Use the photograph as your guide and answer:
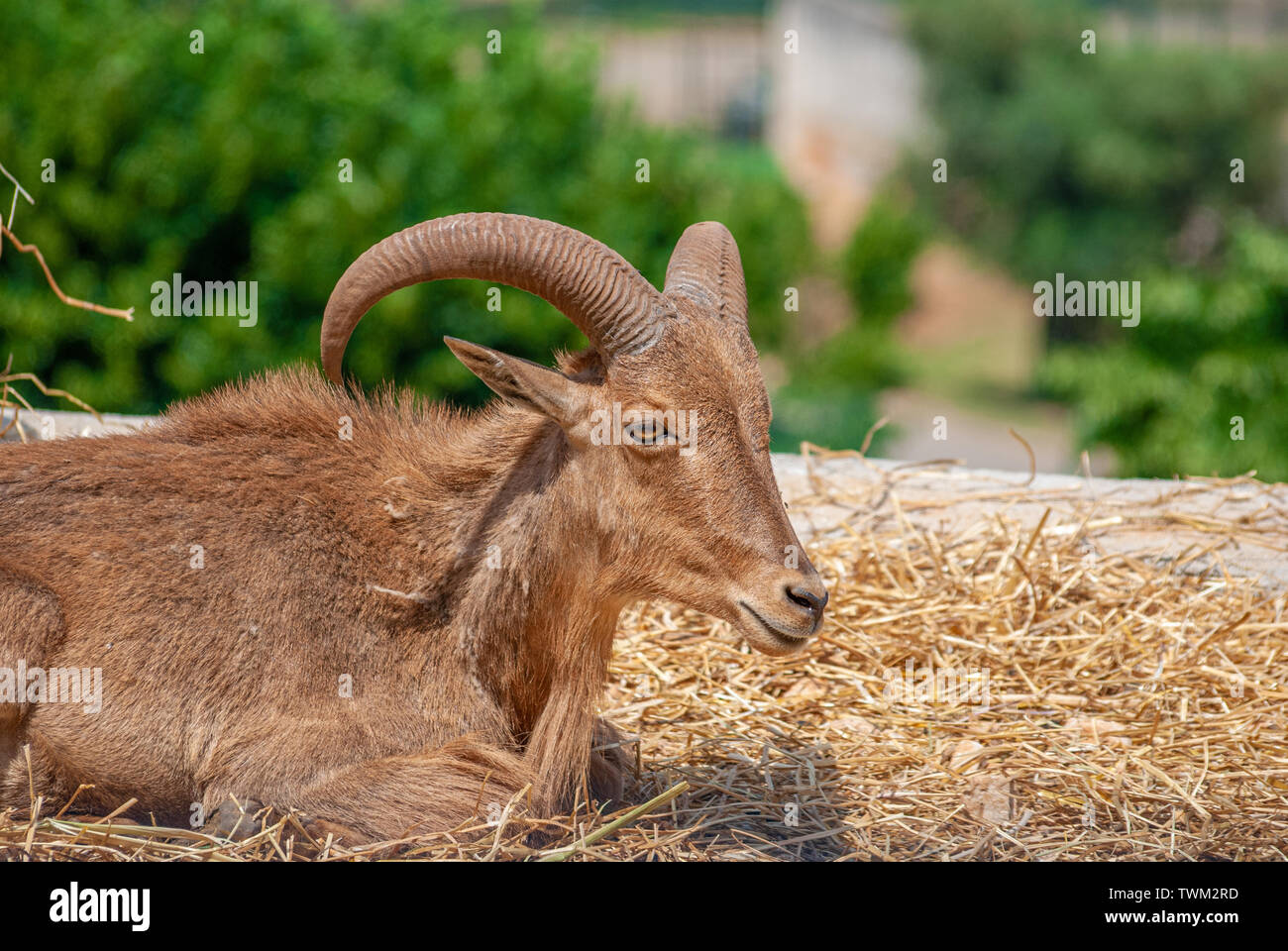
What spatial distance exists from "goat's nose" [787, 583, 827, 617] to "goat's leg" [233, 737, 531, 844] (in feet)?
3.90

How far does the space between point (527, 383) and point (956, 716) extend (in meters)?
2.65

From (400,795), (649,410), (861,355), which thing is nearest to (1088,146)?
(861,355)

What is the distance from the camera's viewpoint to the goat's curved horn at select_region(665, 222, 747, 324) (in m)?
5.14

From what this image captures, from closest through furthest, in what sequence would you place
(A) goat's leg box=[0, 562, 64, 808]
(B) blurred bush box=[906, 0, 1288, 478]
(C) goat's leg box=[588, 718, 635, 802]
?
(A) goat's leg box=[0, 562, 64, 808], (C) goat's leg box=[588, 718, 635, 802], (B) blurred bush box=[906, 0, 1288, 478]

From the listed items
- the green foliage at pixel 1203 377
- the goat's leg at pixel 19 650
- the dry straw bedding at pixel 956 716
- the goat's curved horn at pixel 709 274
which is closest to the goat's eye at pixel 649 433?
the goat's curved horn at pixel 709 274

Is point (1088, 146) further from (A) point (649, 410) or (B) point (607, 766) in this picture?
(A) point (649, 410)

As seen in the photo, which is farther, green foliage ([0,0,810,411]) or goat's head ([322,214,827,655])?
green foliage ([0,0,810,411])

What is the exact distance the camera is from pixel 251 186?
47.5 ft

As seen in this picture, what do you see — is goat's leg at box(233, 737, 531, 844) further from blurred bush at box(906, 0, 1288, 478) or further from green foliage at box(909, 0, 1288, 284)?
green foliage at box(909, 0, 1288, 284)

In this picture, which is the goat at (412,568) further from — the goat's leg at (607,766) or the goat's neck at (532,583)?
the goat's leg at (607,766)

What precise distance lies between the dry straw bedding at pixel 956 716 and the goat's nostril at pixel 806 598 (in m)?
0.86

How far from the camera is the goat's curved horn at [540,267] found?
487 cm

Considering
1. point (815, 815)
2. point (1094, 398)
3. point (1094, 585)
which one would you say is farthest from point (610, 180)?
point (815, 815)

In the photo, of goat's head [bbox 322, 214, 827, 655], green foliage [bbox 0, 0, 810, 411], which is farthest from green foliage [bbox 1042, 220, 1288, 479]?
goat's head [bbox 322, 214, 827, 655]
